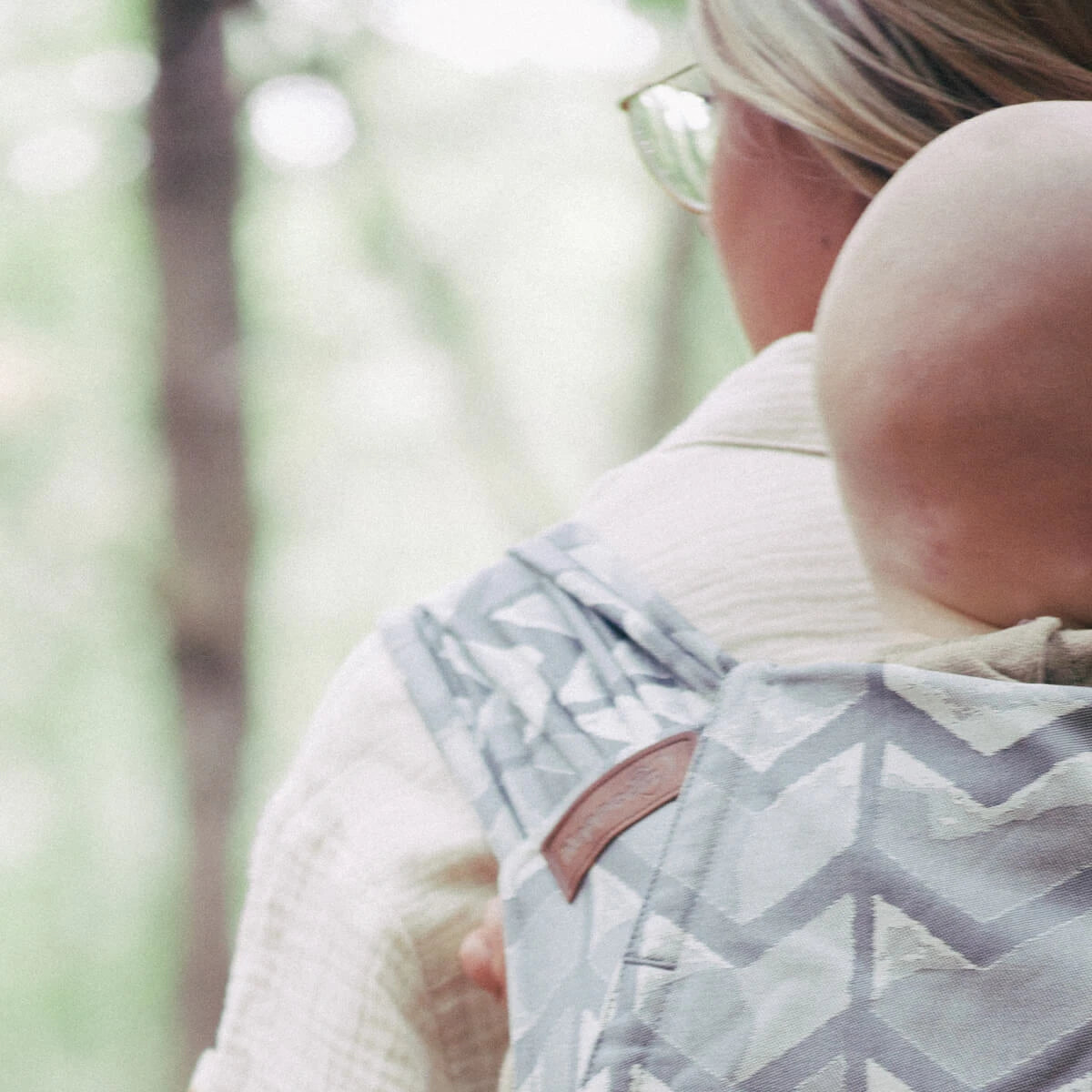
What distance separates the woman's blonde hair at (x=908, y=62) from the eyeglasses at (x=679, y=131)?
134 millimetres

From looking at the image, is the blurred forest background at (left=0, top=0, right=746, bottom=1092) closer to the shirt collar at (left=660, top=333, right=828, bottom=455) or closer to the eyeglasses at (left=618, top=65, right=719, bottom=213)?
the eyeglasses at (left=618, top=65, right=719, bottom=213)

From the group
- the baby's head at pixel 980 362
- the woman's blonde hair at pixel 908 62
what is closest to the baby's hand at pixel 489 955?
the baby's head at pixel 980 362

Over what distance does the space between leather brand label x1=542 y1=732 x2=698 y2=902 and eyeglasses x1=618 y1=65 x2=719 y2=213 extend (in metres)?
0.42

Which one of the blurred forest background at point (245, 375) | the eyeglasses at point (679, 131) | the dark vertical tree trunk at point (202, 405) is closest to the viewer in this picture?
the eyeglasses at point (679, 131)

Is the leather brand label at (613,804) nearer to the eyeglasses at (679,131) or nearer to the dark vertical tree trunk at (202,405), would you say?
the eyeglasses at (679,131)

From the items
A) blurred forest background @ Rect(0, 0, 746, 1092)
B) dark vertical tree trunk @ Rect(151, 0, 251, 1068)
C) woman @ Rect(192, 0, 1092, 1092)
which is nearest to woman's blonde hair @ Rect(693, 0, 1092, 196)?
woman @ Rect(192, 0, 1092, 1092)

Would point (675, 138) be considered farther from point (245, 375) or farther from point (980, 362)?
point (245, 375)

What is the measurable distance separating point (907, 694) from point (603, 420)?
430 cm

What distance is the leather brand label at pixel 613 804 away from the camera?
0.58 metres

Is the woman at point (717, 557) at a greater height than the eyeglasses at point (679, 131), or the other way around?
the eyeglasses at point (679, 131)

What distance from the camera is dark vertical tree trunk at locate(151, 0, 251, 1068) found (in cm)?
310

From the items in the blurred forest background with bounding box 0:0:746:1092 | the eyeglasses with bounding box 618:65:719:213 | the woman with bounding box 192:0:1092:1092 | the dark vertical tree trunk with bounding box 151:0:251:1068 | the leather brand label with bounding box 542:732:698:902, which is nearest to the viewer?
the leather brand label with bounding box 542:732:698:902

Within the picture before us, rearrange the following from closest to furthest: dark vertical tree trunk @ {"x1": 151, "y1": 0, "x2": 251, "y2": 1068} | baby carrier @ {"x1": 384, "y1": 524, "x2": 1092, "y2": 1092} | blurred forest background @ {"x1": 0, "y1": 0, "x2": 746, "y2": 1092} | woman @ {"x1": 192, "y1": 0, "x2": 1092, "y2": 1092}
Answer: baby carrier @ {"x1": 384, "y1": 524, "x2": 1092, "y2": 1092} < woman @ {"x1": 192, "y1": 0, "x2": 1092, "y2": 1092} < dark vertical tree trunk @ {"x1": 151, "y1": 0, "x2": 251, "y2": 1068} < blurred forest background @ {"x1": 0, "y1": 0, "x2": 746, "y2": 1092}

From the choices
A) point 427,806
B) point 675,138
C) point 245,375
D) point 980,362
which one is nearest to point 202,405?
point 245,375
